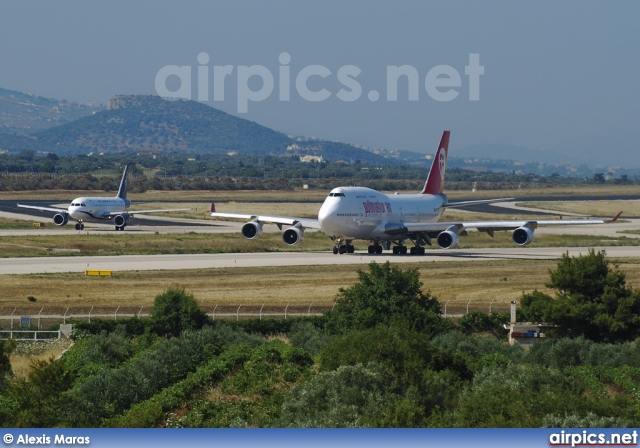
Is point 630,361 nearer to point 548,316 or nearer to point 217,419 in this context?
point 548,316

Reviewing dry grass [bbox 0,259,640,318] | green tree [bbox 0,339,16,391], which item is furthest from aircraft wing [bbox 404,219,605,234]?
green tree [bbox 0,339,16,391]

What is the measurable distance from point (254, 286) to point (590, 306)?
19973 mm

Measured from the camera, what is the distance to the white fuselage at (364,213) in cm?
7150

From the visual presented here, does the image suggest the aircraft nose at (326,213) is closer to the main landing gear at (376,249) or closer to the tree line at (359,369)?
the main landing gear at (376,249)

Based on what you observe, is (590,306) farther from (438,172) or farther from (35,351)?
(438,172)

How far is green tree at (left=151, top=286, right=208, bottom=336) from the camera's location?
140 ft

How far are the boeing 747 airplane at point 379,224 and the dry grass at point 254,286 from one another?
561cm

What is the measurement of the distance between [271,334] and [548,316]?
11256 millimetres

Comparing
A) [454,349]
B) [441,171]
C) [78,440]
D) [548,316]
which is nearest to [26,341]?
[454,349]

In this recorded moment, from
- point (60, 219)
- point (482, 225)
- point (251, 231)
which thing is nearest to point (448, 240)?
point (482, 225)

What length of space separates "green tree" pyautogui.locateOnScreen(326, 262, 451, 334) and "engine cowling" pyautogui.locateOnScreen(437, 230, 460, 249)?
29.2m

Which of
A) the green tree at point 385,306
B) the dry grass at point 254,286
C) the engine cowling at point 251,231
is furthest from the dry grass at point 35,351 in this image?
the engine cowling at point 251,231

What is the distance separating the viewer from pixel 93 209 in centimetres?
10506

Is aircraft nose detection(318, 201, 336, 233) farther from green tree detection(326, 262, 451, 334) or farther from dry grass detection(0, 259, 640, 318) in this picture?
green tree detection(326, 262, 451, 334)
